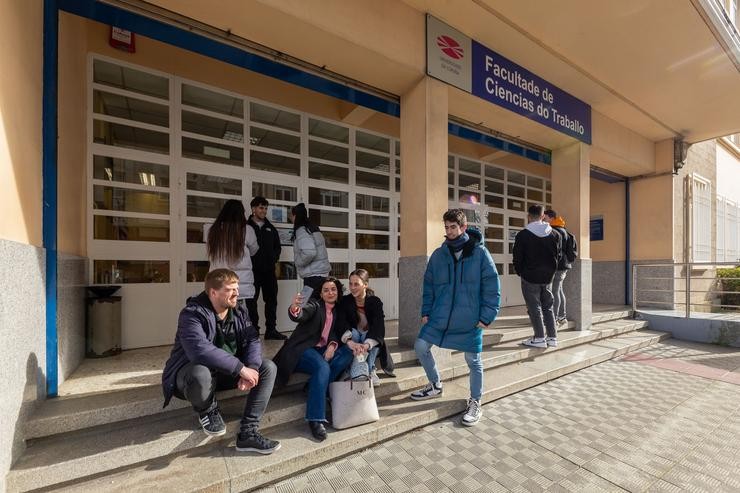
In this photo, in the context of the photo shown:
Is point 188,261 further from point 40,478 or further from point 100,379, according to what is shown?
point 40,478

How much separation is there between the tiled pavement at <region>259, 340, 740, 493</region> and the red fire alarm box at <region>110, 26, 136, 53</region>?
462cm

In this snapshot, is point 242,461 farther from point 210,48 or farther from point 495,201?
point 495,201

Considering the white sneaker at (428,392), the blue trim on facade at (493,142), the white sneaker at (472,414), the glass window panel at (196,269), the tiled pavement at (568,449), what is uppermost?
the blue trim on facade at (493,142)

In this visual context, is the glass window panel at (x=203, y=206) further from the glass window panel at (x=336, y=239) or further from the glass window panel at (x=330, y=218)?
the glass window panel at (x=336, y=239)

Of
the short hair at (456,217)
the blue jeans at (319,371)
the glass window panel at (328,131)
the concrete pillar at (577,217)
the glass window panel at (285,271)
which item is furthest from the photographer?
the concrete pillar at (577,217)

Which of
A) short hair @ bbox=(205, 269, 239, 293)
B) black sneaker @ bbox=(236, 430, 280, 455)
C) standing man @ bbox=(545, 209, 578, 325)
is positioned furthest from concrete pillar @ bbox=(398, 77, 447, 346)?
standing man @ bbox=(545, 209, 578, 325)

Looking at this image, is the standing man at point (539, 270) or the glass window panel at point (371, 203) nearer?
the standing man at point (539, 270)

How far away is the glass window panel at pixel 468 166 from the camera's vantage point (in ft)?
24.3

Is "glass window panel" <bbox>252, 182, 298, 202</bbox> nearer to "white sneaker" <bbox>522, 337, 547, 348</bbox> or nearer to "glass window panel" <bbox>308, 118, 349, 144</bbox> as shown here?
"glass window panel" <bbox>308, 118, 349, 144</bbox>

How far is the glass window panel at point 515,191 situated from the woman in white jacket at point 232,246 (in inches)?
260

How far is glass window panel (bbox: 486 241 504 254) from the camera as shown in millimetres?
7973

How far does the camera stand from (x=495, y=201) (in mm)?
8031

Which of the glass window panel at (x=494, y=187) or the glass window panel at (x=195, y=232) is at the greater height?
the glass window panel at (x=494, y=187)

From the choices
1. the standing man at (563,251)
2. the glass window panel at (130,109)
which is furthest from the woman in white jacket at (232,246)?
the standing man at (563,251)
